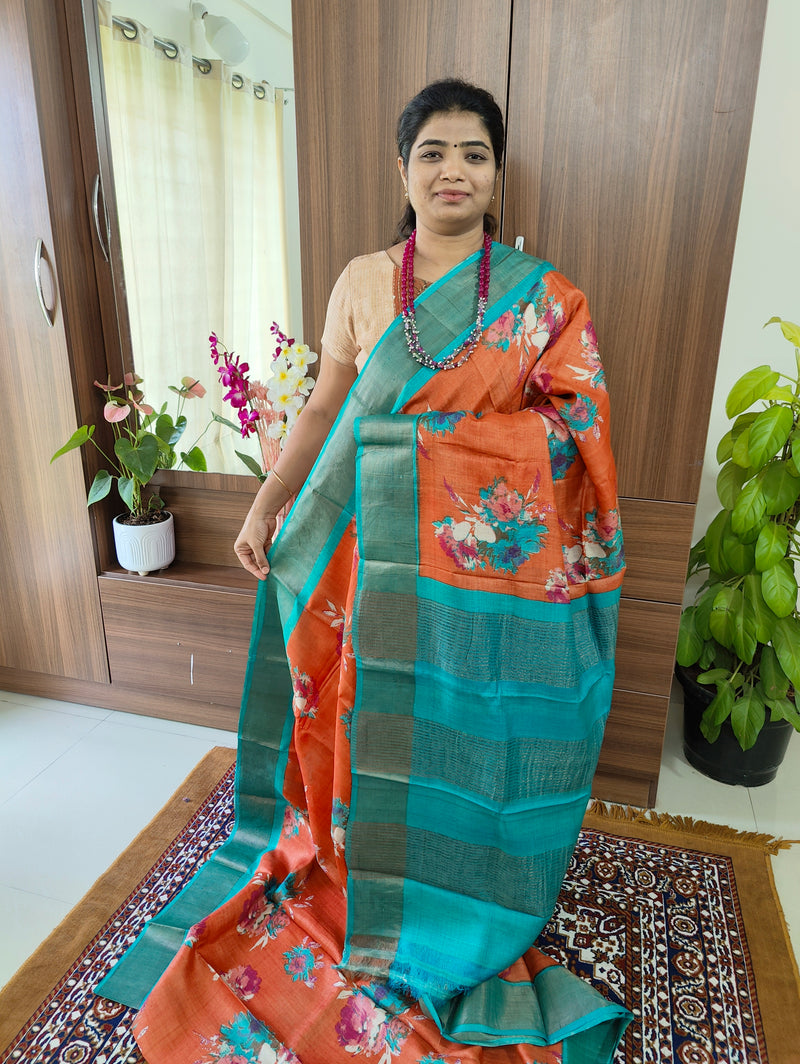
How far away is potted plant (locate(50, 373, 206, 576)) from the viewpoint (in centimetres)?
197

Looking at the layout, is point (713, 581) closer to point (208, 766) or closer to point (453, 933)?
point (453, 933)

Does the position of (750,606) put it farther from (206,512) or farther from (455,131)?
(206,512)

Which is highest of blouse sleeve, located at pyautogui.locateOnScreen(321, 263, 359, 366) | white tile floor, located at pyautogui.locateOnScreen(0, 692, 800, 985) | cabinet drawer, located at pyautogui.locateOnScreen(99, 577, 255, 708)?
blouse sleeve, located at pyautogui.locateOnScreen(321, 263, 359, 366)

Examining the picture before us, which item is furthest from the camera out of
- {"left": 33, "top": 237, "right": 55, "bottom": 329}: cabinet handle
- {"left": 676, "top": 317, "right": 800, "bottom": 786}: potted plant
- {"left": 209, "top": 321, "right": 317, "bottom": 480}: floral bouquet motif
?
{"left": 33, "top": 237, "right": 55, "bottom": 329}: cabinet handle

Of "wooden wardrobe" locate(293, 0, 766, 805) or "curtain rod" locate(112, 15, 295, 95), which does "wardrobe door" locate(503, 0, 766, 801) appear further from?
"curtain rod" locate(112, 15, 295, 95)

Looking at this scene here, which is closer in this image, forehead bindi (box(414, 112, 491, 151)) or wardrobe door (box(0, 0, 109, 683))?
forehead bindi (box(414, 112, 491, 151))

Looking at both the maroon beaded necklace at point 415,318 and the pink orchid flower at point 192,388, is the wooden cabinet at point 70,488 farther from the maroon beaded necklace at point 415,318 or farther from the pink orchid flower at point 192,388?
the maroon beaded necklace at point 415,318

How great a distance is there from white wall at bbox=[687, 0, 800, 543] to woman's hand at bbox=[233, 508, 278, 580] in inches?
51.7

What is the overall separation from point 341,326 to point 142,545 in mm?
1024

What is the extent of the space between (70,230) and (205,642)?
1.08 metres

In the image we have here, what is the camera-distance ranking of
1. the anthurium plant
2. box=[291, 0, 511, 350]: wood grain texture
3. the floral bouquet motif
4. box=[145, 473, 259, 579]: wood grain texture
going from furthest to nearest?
box=[145, 473, 259, 579]: wood grain texture
the anthurium plant
the floral bouquet motif
box=[291, 0, 511, 350]: wood grain texture

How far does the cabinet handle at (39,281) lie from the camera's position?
1.86 m

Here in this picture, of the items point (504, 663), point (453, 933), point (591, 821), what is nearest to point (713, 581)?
point (591, 821)

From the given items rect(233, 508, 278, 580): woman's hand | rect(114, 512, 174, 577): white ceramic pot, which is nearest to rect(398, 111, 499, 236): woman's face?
rect(233, 508, 278, 580): woman's hand
